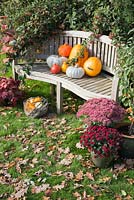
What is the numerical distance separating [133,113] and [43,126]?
4.76 feet

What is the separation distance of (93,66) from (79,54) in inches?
11.1

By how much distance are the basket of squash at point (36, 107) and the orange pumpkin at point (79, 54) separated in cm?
82

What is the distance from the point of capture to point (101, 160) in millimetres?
3584

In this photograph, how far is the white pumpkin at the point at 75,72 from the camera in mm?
4719

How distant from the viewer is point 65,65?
4.93 metres

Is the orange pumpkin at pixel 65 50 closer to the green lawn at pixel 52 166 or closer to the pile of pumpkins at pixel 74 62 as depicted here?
the pile of pumpkins at pixel 74 62

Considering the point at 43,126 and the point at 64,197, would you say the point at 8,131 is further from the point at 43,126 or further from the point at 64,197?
the point at 64,197

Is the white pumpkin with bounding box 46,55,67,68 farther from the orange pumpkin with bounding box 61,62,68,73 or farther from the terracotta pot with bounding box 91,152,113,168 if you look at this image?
the terracotta pot with bounding box 91,152,113,168

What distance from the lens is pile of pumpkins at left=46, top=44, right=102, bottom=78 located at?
15.6 feet

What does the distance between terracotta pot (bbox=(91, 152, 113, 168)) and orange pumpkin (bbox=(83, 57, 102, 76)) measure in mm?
1585

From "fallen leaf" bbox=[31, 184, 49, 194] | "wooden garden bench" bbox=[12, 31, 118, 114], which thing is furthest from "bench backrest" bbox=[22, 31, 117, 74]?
"fallen leaf" bbox=[31, 184, 49, 194]

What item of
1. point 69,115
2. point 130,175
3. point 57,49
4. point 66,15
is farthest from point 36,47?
point 130,175

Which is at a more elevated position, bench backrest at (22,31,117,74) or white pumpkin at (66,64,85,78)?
bench backrest at (22,31,117,74)

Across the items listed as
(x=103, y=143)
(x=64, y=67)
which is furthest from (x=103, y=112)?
(x=64, y=67)
